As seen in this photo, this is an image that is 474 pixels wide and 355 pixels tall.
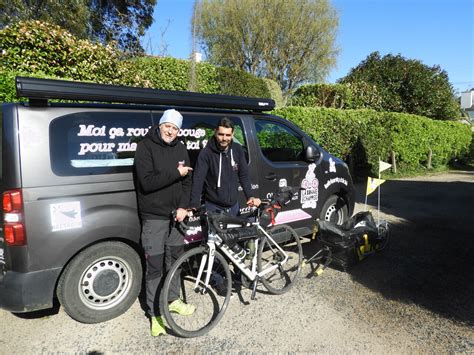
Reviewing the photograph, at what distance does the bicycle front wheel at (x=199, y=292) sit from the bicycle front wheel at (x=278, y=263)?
1.76 feet

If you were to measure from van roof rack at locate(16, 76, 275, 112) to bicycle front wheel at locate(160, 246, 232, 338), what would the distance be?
1.48 metres

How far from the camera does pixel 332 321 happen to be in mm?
3377

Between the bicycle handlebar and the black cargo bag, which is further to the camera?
the black cargo bag

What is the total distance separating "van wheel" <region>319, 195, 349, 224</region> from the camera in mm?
5363

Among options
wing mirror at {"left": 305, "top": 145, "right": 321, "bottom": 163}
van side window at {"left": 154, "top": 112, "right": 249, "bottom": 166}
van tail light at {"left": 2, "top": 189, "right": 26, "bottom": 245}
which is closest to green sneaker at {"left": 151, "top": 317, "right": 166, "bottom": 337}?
van tail light at {"left": 2, "top": 189, "right": 26, "bottom": 245}

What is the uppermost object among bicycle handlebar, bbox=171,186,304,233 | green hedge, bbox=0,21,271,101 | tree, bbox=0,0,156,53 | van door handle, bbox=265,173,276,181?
tree, bbox=0,0,156,53

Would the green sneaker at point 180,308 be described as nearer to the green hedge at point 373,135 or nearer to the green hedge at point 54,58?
the green hedge at point 54,58

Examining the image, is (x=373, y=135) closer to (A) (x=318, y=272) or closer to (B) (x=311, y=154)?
(B) (x=311, y=154)

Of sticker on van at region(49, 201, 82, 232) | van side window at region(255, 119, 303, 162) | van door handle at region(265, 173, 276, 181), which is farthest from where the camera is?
van side window at region(255, 119, 303, 162)

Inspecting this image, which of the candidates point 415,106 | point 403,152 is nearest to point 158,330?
point 403,152

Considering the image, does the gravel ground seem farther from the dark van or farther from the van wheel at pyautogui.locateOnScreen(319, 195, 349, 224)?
the van wheel at pyautogui.locateOnScreen(319, 195, 349, 224)

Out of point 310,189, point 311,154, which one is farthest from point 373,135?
point 311,154

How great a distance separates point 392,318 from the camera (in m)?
3.40

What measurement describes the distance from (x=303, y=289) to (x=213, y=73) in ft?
31.9
